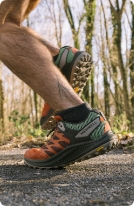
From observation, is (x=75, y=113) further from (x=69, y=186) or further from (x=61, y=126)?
(x=69, y=186)

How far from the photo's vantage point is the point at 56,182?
A: 4.16 ft

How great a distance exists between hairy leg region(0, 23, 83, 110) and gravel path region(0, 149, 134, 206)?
0.32m

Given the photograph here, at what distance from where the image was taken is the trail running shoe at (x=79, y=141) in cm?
147

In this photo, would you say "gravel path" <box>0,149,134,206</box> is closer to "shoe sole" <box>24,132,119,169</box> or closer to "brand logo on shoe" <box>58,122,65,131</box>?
"shoe sole" <box>24,132,119,169</box>

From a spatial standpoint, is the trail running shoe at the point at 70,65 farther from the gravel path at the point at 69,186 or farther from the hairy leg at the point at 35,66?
the gravel path at the point at 69,186

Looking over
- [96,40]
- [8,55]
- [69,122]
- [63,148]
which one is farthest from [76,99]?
[96,40]

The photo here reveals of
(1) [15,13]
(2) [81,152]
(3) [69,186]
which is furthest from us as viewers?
(1) [15,13]

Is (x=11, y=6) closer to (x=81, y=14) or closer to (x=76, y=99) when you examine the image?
(x=76, y=99)

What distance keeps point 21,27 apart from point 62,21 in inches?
387

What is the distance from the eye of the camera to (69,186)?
1183mm

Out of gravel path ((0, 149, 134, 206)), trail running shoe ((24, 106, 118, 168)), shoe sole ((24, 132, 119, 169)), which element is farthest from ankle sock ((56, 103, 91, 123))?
gravel path ((0, 149, 134, 206))

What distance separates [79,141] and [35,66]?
39 centimetres

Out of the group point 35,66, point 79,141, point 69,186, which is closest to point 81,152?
point 79,141

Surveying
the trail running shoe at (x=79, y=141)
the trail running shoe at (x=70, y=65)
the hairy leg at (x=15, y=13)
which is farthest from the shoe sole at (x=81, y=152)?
the hairy leg at (x=15, y=13)
